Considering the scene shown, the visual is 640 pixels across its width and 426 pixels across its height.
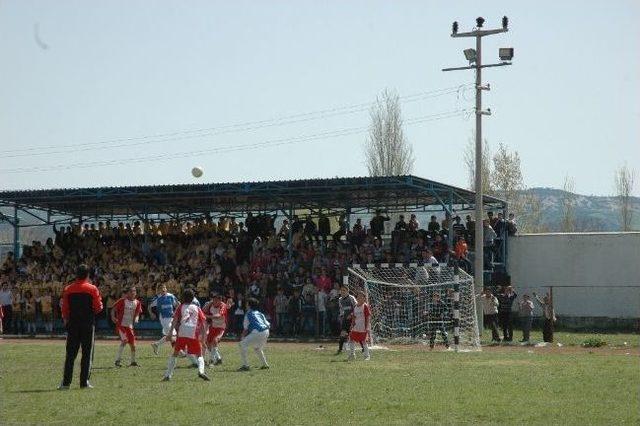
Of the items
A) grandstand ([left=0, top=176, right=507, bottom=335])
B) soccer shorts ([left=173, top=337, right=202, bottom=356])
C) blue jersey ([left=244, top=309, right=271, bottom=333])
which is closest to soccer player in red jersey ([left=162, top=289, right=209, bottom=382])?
soccer shorts ([left=173, top=337, right=202, bottom=356])

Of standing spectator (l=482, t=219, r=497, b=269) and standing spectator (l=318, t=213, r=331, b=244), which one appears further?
standing spectator (l=318, t=213, r=331, b=244)

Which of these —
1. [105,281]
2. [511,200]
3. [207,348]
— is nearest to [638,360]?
[207,348]

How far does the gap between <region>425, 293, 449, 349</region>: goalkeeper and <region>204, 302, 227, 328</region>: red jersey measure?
694cm

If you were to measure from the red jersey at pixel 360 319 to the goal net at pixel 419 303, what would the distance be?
372 centimetres

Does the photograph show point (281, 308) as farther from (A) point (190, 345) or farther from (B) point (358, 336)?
(A) point (190, 345)

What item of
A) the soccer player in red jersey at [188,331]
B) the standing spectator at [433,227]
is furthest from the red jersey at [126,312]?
the standing spectator at [433,227]

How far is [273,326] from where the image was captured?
120 ft

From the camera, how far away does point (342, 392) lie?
1680 cm

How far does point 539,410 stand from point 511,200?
175ft

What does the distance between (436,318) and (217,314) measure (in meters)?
8.25

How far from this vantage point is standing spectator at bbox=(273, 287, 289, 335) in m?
36.3

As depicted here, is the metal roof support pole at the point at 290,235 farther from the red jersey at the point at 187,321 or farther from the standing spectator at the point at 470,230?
the red jersey at the point at 187,321

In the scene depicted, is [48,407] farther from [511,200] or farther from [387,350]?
[511,200]

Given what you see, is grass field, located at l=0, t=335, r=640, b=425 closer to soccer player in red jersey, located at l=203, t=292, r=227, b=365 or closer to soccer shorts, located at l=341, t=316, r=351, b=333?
soccer player in red jersey, located at l=203, t=292, r=227, b=365
